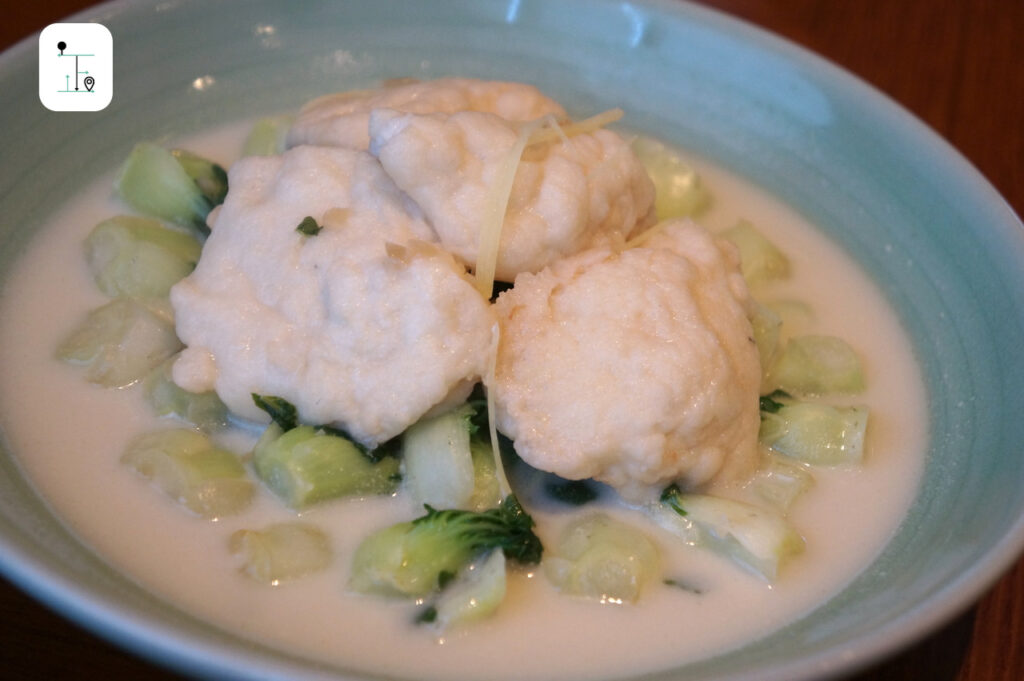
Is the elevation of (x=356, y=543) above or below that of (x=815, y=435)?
below

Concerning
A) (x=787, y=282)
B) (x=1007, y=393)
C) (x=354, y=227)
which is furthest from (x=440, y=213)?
(x=1007, y=393)

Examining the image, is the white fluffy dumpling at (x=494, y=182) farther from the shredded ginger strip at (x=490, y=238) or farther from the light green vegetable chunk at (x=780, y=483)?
the light green vegetable chunk at (x=780, y=483)

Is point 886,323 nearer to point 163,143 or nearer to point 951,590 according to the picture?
point 951,590

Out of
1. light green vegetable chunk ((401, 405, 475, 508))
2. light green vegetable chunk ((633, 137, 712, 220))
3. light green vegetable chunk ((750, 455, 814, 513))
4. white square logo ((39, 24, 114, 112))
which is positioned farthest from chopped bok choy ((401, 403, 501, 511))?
white square logo ((39, 24, 114, 112))

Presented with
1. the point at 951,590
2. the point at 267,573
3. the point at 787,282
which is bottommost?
the point at 267,573

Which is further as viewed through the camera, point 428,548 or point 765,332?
point 765,332

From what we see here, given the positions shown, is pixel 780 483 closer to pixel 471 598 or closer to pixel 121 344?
pixel 471 598

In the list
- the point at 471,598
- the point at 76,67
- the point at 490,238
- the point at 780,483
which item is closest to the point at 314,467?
the point at 471,598
